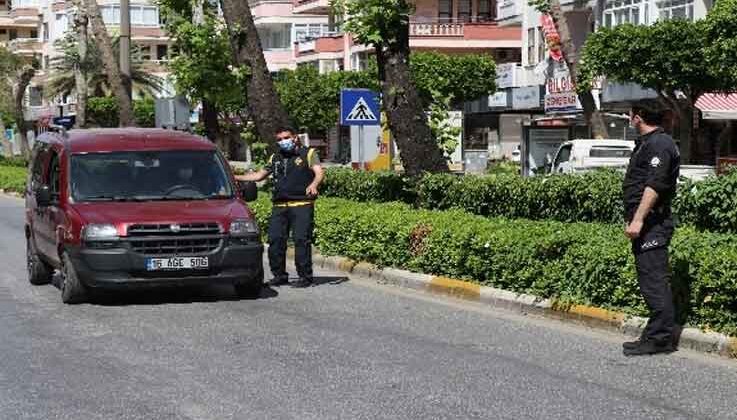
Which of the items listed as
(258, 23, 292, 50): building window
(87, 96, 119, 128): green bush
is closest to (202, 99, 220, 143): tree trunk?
(258, 23, 292, 50): building window

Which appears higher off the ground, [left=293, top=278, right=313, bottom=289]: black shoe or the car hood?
the car hood

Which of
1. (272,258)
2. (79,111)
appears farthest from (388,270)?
(79,111)

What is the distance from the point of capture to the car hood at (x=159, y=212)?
1279cm

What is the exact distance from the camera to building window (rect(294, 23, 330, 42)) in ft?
265

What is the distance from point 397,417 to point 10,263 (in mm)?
12510

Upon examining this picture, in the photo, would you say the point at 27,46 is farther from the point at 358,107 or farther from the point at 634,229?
the point at 634,229

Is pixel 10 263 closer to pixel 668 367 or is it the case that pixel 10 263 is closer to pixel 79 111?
pixel 668 367

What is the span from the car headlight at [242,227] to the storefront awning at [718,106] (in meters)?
23.3

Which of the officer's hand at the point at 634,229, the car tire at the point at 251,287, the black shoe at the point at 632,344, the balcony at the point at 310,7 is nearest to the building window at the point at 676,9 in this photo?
the car tire at the point at 251,287

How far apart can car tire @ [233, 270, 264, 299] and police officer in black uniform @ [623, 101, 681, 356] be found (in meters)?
4.79

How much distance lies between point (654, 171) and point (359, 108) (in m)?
12.7

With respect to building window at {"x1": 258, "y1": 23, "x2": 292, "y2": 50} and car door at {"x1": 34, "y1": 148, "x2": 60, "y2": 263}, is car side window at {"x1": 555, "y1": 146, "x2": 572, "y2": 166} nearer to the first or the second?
car door at {"x1": 34, "y1": 148, "x2": 60, "y2": 263}

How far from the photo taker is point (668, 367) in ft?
30.6

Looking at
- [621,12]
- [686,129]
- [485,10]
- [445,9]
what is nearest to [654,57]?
[686,129]
